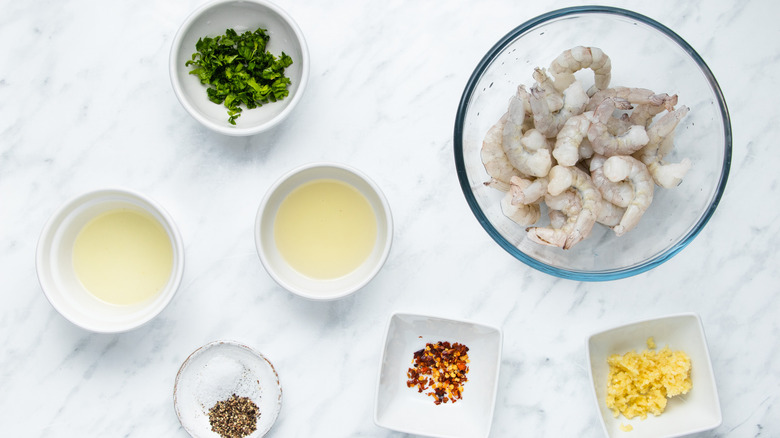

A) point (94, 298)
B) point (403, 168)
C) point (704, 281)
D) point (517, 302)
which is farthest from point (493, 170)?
point (94, 298)

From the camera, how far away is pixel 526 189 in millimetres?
1314

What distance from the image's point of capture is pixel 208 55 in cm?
154

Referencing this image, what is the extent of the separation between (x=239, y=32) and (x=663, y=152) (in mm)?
1024

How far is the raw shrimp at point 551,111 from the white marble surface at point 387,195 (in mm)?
321

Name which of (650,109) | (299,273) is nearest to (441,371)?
(299,273)

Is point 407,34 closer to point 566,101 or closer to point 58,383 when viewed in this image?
point 566,101

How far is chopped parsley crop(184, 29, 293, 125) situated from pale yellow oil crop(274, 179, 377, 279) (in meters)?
0.26

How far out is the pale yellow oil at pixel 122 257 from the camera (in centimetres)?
157

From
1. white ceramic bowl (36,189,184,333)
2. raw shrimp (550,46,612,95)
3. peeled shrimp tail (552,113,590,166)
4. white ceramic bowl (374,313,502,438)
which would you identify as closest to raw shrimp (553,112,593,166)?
peeled shrimp tail (552,113,590,166)

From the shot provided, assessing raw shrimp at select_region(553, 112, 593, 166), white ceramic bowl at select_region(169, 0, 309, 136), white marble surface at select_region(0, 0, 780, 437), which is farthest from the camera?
white marble surface at select_region(0, 0, 780, 437)

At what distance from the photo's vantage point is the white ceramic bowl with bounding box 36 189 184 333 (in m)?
1.49

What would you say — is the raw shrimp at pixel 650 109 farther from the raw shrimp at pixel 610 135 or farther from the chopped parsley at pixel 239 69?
the chopped parsley at pixel 239 69

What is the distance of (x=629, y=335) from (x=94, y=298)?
1.32m

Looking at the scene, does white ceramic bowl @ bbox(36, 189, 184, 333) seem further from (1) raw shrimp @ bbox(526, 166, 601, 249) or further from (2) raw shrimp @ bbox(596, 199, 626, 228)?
(2) raw shrimp @ bbox(596, 199, 626, 228)
